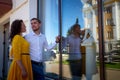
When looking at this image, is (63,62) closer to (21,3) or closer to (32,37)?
(32,37)

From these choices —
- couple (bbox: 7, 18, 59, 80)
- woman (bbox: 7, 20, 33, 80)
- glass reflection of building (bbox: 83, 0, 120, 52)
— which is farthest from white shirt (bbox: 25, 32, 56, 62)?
glass reflection of building (bbox: 83, 0, 120, 52)

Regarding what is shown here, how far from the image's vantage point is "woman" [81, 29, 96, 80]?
4211mm

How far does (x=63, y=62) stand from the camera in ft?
16.5

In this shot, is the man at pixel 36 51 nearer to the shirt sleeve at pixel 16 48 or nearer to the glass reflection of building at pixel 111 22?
the shirt sleeve at pixel 16 48

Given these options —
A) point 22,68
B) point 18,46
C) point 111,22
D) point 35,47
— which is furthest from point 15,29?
point 111,22

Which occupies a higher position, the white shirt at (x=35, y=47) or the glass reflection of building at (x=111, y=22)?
the glass reflection of building at (x=111, y=22)

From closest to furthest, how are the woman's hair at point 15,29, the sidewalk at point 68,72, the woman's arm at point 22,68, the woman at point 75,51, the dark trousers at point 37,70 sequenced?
the sidewalk at point 68,72, the woman's arm at point 22,68, the woman's hair at point 15,29, the dark trousers at point 37,70, the woman at point 75,51

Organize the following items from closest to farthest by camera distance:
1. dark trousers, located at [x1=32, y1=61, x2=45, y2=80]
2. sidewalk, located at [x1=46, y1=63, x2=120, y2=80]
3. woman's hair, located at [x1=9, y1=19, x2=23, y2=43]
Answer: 1. sidewalk, located at [x1=46, y1=63, x2=120, y2=80]
2. woman's hair, located at [x1=9, y1=19, x2=23, y2=43]
3. dark trousers, located at [x1=32, y1=61, x2=45, y2=80]

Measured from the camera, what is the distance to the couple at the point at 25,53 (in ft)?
13.2

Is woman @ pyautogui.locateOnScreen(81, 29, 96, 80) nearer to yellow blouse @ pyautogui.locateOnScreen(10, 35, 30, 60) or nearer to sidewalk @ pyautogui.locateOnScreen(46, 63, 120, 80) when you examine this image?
sidewalk @ pyautogui.locateOnScreen(46, 63, 120, 80)

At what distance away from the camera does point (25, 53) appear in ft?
13.6

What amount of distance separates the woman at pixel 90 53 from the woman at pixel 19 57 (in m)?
0.97

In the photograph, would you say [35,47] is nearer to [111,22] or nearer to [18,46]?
[18,46]

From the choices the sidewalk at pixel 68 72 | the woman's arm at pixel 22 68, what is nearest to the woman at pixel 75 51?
the sidewalk at pixel 68 72
